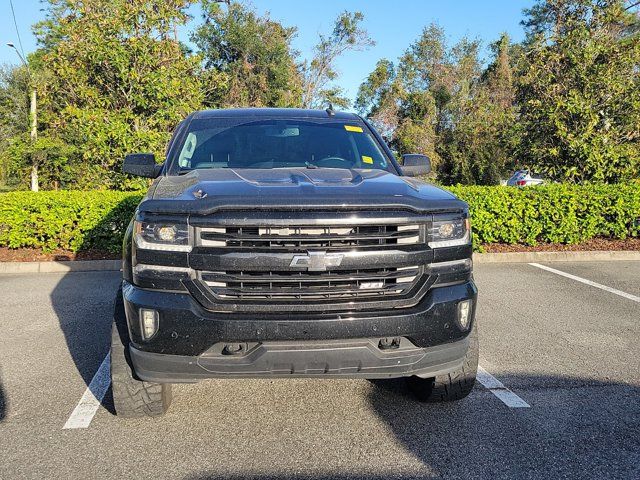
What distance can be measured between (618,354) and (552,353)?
0.56 meters

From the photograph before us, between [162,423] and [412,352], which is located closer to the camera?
[412,352]

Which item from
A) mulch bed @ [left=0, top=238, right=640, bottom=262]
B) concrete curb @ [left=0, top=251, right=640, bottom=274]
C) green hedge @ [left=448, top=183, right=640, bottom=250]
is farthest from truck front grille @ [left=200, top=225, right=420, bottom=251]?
→ green hedge @ [left=448, top=183, right=640, bottom=250]

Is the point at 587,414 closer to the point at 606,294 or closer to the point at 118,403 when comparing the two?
the point at 118,403

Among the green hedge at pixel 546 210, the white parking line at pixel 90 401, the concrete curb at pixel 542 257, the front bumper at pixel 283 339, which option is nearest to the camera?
the front bumper at pixel 283 339

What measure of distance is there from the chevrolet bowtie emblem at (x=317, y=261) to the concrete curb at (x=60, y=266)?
669 cm

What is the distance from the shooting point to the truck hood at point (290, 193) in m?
2.77

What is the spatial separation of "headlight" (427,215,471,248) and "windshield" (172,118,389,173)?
120cm

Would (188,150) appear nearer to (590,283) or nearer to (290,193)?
(290,193)

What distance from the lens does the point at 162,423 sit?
337 cm

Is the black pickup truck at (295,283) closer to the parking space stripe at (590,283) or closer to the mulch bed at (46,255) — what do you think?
the parking space stripe at (590,283)

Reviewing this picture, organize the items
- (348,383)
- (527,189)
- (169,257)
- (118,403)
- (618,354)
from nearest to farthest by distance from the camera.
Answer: (169,257), (118,403), (348,383), (618,354), (527,189)

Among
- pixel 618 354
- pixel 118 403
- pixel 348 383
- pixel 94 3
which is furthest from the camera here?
pixel 94 3

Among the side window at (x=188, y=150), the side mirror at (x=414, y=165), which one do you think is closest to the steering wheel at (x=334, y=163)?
the side mirror at (x=414, y=165)

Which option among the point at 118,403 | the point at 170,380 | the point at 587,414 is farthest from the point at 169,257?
the point at 587,414
